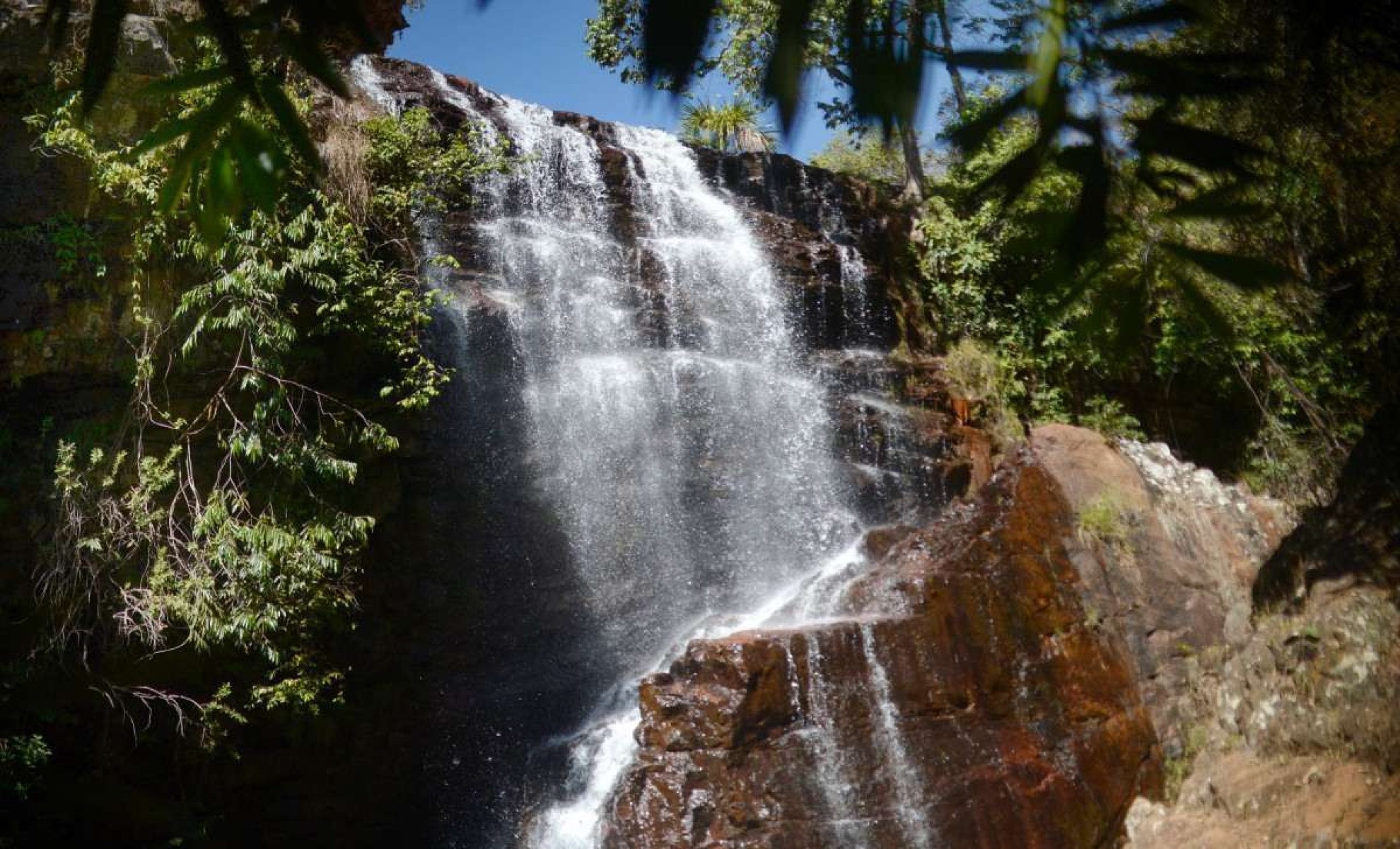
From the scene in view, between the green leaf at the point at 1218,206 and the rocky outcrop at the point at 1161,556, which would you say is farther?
the rocky outcrop at the point at 1161,556

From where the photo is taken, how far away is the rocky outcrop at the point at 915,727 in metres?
5.26

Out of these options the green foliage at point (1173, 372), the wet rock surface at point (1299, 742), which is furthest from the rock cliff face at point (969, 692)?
the green foliage at point (1173, 372)

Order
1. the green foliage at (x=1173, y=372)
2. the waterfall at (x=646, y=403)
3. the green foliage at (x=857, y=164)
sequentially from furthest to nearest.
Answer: the green foliage at (x=857, y=164), the green foliage at (x=1173, y=372), the waterfall at (x=646, y=403)

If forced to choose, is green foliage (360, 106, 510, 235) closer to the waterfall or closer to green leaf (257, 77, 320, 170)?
the waterfall

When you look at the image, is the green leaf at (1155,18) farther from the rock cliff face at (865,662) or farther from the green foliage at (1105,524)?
the green foliage at (1105,524)

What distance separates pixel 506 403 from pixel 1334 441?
7412 millimetres

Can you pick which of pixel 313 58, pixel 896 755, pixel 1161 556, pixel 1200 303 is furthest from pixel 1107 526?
pixel 313 58

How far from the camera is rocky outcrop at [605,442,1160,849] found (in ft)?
17.3

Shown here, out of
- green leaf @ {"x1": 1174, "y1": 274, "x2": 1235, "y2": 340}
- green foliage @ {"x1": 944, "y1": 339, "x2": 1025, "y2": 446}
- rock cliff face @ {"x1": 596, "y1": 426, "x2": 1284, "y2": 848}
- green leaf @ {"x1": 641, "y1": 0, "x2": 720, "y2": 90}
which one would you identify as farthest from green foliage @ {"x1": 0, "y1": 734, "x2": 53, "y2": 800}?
green foliage @ {"x1": 944, "y1": 339, "x2": 1025, "y2": 446}

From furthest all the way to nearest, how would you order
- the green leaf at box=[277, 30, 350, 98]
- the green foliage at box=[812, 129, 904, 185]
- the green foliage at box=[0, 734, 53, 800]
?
1. the green foliage at box=[812, 129, 904, 185]
2. the green foliage at box=[0, 734, 53, 800]
3. the green leaf at box=[277, 30, 350, 98]

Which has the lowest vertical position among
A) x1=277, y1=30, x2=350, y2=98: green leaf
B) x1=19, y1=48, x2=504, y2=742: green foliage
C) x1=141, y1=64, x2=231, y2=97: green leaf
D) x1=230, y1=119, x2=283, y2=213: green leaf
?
x1=230, y1=119, x2=283, y2=213: green leaf

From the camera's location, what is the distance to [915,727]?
219 inches

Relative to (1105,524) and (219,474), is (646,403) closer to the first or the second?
(219,474)

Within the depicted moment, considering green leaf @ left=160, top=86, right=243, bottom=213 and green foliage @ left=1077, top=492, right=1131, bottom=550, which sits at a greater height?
green foliage @ left=1077, top=492, right=1131, bottom=550
